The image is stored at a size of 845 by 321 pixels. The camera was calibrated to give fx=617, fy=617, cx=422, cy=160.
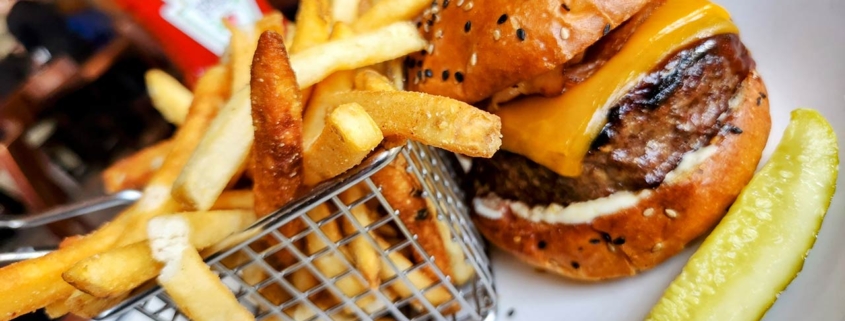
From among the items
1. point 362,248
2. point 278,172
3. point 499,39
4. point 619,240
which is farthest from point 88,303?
point 619,240

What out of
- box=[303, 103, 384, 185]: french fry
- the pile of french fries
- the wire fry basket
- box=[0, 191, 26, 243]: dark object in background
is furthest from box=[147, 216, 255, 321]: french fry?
box=[0, 191, 26, 243]: dark object in background

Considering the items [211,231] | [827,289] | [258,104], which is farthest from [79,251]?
[827,289]

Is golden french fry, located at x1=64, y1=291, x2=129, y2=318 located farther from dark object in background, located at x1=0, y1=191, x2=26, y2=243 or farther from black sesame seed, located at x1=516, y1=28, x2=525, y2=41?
dark object in background, located at x1=0, y1=191, x2=26, y2=243

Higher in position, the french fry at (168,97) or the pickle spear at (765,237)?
the french fry at (168,97)

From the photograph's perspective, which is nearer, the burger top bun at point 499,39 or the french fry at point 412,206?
the burger top bun at point 499,39

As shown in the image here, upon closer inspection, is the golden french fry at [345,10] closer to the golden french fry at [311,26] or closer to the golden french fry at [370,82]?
the golden french fry at [311,26]

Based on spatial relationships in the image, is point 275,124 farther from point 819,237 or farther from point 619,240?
point 819,237

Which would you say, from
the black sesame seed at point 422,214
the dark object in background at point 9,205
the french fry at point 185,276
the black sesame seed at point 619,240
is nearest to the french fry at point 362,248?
the black sesame seed at point 422,214
